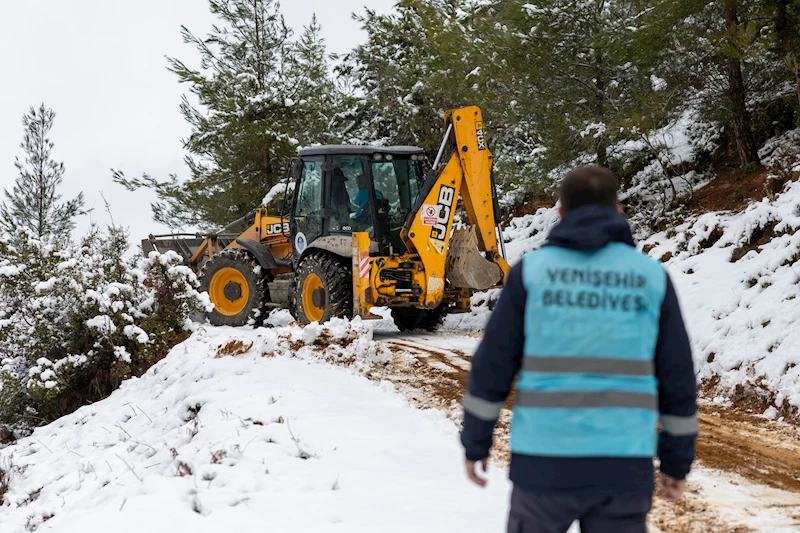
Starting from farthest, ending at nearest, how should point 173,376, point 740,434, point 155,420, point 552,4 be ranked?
1. point 552,4
2. point 173,376
3. point 155,420
4. point 740,434

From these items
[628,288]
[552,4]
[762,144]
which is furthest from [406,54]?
[628,288]

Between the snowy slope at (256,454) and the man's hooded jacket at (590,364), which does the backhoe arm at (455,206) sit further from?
the man's hooded jacket at (590,364)

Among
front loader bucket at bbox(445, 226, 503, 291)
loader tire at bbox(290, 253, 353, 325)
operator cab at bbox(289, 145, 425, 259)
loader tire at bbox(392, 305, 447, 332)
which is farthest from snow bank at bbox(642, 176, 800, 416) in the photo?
loader tire at bbox(290, 253, 353, 325)

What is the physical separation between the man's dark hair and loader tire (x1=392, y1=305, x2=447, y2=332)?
1044 centimetres

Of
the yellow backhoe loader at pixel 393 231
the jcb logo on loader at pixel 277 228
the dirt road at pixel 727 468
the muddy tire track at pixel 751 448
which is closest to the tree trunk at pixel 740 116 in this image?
the yellow backhoe loader at pixel 393 231

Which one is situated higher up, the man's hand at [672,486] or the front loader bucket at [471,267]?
the front loader bucket at [471,267]

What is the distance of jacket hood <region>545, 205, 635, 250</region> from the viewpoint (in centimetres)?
234

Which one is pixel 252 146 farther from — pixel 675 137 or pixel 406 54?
pixel 675 137

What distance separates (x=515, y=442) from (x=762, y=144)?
12141 mm

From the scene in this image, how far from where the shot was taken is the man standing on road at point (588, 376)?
7.50ft

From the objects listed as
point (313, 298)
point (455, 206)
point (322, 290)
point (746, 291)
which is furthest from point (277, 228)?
point (746, 291)

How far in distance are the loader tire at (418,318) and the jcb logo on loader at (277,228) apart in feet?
7.82

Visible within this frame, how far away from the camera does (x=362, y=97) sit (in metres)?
20.9

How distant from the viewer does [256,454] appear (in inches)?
215
